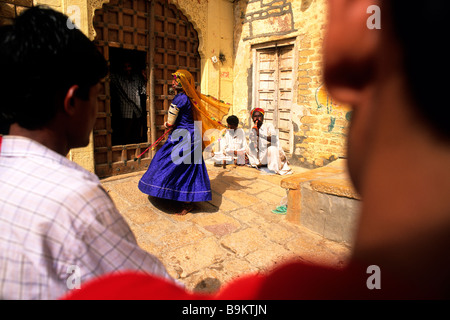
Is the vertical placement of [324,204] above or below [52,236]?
below

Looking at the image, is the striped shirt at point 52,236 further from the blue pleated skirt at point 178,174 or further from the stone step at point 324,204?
the blue pleated skirt at point 178,174

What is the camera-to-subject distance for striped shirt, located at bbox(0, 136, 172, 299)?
65 centimetres

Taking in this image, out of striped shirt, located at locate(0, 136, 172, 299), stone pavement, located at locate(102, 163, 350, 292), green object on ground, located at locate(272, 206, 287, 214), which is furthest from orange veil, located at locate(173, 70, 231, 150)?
striped shirt, located at locate(0, 136, 172, 299)

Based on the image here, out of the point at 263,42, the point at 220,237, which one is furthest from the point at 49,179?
the point at 263,42

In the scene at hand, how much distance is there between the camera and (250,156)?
21.2 feet

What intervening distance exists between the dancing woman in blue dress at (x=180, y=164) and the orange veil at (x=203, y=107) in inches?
0.6

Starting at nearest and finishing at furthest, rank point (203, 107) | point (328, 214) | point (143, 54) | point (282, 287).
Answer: point (282, 287) < point (328, 214) < point (203, 107) < point (143, 54)

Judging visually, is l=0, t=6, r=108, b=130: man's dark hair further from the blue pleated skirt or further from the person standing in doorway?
the person standing in doorway

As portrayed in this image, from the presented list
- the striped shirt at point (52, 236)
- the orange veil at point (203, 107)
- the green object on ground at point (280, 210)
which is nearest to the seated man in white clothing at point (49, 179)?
the striped shirt at point (52, 236)

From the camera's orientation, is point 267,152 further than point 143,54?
Yes

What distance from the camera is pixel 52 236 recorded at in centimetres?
65

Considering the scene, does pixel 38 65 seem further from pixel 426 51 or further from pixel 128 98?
pixel 128 98

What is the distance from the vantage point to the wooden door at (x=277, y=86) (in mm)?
6398

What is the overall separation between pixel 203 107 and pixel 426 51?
389 cm
